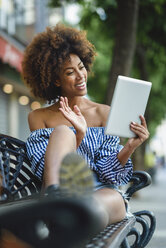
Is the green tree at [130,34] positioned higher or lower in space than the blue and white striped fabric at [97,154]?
higher

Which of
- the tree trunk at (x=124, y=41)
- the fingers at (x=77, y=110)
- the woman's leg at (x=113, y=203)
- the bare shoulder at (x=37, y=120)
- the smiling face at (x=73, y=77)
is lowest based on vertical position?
the woman's leg at (x=113, y=203)

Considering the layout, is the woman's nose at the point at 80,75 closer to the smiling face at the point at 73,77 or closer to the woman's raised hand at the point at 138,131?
the smiling face at the point at 73,77

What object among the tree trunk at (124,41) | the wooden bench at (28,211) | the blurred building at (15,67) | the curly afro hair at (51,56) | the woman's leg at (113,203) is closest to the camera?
the wooden bench at (28,211)

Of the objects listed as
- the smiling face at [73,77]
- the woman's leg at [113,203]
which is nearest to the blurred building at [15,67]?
the smiling face at [73,77]

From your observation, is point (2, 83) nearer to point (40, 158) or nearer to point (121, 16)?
point (121, 16)

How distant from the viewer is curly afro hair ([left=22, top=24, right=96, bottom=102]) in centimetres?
260

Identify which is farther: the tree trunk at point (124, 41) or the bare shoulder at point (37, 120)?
the tree trunk at point (124, 41)

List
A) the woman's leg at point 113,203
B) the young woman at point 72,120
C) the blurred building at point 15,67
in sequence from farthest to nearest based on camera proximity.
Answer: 1. the blurred building at point 15,67
2. the young woman at point 72,120
3. the woman's leg at point 113,203

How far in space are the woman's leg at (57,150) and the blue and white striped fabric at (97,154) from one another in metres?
0.40

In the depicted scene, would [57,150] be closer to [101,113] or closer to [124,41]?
[101,113]

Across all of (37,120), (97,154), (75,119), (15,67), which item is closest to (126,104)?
(75,119)

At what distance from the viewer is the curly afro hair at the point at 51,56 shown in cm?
260

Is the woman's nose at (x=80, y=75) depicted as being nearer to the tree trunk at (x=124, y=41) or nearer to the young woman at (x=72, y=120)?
the young woman at (x=72, y=120)

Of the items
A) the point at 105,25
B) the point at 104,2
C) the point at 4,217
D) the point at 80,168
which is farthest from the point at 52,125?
the point at 105,25
